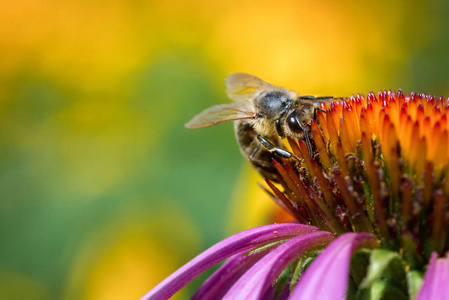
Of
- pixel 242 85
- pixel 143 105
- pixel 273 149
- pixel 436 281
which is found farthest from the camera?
pixel 143 105

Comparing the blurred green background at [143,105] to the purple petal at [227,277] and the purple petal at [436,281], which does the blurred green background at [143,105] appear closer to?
the purple petal at [227,277]

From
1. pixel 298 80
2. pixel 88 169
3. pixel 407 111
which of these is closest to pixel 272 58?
pixel 298 80

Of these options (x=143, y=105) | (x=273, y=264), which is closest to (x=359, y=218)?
(x=273, y=264)

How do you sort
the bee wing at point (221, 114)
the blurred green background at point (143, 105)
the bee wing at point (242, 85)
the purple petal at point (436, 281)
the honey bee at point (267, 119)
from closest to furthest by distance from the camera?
the purple petal at point (436, 281), the honey bee at point (267, 119), the bee wing at point (221, 114), the bee wing at point (242, 85), the blurred green background at point (143, 105)

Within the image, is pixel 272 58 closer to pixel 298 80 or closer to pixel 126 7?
pixel 298 80

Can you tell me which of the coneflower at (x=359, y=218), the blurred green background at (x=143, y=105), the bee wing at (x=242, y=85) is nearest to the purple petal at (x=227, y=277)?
the coneflower at (x=359, y=218)

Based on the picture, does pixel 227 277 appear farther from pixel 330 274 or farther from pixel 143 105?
pixel 143 105

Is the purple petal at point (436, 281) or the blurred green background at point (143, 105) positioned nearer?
the purple petal at point (436, 281)
